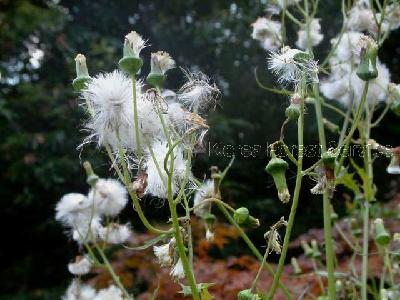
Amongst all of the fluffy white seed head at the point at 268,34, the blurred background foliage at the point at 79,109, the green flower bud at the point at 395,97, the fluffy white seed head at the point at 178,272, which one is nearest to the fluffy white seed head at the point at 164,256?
the fluffy white seed head at the point at 178,272

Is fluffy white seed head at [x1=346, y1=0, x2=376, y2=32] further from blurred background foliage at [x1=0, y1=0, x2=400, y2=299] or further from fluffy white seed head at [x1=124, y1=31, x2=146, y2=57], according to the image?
blurred background foliage at [x1=0, y1=0, x2=400, y2=299]

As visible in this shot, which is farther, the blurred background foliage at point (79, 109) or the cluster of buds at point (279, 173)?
the blurred background foliage at point (79, 109)

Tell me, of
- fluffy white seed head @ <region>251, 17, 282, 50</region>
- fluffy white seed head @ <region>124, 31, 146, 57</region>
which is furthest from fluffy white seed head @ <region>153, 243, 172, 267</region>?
fluffy white seed head @ <region>251, 17, 282, 50</region>

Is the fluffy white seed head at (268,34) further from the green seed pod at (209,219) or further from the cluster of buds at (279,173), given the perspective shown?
the cluster of buds at (279,173)

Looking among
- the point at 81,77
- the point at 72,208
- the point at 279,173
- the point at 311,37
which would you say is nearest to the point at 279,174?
the point at 279,173

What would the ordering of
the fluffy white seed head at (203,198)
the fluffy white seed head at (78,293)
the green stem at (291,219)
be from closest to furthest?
1. the green stem at (291,219)
2. the fluffy white seed head at (203,198)
3. the fluffy white seed head at (78,293)
